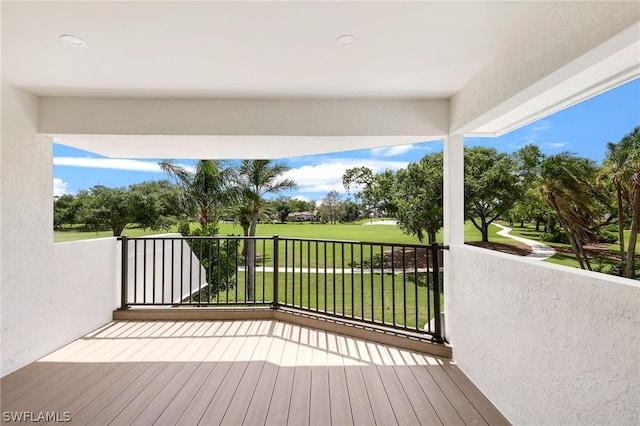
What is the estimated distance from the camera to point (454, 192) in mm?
2988

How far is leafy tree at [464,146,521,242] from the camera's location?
5.50 metres

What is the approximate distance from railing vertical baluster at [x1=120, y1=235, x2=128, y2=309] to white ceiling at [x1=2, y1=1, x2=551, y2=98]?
181 centimetres

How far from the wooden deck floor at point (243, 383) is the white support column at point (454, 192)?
3.78ft

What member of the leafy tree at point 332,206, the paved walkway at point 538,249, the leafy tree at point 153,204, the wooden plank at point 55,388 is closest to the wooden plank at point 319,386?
the wooden plank at point 55,388

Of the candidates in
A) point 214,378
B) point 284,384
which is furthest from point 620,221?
point 214,378

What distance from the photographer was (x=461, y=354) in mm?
2668

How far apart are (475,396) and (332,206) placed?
6.55m

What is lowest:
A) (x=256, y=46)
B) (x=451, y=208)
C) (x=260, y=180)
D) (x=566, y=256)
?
(x=566, y=256)

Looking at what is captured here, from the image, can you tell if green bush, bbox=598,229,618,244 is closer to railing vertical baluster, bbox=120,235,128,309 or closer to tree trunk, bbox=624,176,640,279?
tree trunk, bbox=624,176,640,279

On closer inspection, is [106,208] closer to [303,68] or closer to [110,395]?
[110,395]

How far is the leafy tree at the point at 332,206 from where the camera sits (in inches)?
313

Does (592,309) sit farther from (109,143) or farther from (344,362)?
(109,143)

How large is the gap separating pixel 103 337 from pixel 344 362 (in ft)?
8.34

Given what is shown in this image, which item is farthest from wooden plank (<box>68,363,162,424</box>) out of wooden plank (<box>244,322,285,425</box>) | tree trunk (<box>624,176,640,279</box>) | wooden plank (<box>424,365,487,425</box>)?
tree trunk (<box>624,176,640,279</box>)
